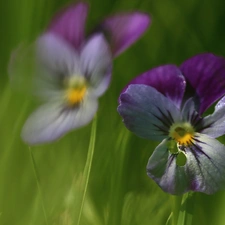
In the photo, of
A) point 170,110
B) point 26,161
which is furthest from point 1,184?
point 170,110

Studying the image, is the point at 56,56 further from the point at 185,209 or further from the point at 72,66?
the point at 185,209

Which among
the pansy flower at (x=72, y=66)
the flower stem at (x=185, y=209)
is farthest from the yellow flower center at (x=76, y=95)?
the flower stem at (x=185, y=209)

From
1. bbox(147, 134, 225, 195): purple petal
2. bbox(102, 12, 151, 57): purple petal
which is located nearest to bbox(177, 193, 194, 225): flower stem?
bbox(147, 134, 225, 195): purple petal

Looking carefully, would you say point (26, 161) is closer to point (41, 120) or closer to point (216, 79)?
point (41, 120)

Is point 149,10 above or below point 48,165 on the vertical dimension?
above
